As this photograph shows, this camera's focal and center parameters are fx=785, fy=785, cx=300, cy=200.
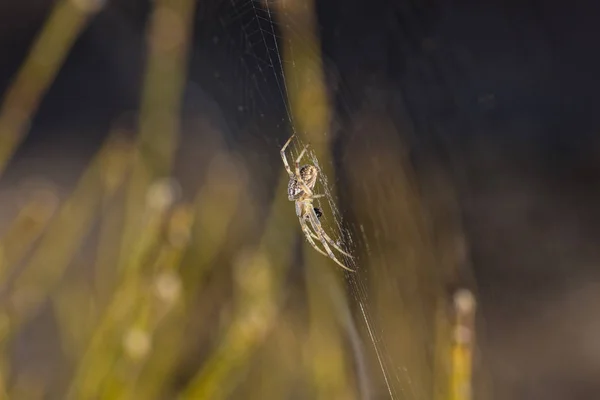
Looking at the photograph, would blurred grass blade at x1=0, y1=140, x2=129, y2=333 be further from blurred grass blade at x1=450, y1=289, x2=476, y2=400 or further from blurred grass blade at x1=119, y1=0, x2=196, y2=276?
blurred grass blade at x1=450, y1=289, x2=476, y2=400

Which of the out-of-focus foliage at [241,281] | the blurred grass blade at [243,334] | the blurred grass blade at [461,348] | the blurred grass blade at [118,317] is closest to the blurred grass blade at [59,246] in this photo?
the out-of-focus foliage at [241,281]

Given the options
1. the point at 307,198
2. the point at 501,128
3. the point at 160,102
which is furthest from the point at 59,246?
the point at 501,128

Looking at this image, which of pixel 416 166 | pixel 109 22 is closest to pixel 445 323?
pixel 416 166

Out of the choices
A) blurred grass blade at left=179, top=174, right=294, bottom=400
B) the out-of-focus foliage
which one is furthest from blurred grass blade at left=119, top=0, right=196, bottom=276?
blurred grass blade at left=179, top=174, right=294, bottom=400

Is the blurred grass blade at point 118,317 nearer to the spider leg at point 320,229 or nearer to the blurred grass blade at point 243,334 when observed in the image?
the blurred grass blade at point 243,334

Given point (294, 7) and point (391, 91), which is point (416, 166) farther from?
point (294, 7)

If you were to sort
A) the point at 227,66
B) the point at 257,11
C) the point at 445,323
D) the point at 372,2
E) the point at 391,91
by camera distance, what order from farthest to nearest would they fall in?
the point at 227,66, the point at 372,2, the point at 391,91, the point at 257,11, the point at 445,323
